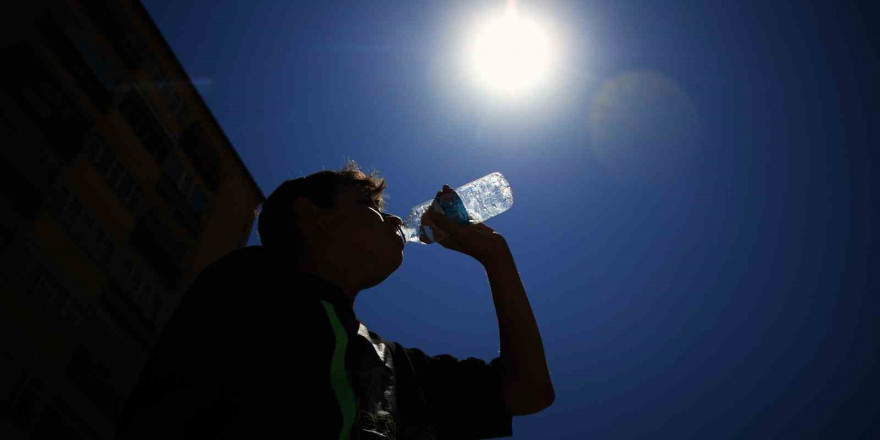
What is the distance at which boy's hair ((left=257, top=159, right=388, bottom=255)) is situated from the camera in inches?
103

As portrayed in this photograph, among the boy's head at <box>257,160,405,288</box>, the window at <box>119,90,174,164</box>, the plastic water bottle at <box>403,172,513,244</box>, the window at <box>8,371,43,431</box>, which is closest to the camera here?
the boy's head at <box>257,160,405,288</box>

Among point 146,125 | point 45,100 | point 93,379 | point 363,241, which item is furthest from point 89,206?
point 363,241

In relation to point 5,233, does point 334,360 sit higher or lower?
lower

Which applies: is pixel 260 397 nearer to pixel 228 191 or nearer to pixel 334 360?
pixel 334 360

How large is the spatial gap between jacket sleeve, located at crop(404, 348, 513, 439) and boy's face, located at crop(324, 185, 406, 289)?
431 mm

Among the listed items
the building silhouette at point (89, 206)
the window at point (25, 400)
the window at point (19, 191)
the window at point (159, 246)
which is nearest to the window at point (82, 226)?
the building silhouette at point (89, 206)

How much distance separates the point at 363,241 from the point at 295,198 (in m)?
0.51

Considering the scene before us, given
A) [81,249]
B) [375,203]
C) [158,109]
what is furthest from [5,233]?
[375,203]

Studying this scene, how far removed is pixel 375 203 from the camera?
3.01m

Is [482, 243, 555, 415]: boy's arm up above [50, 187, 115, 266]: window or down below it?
below

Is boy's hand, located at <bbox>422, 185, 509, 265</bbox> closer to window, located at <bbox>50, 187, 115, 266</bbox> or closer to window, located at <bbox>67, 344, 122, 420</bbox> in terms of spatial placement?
window, located at <bbox>67, 344, 122, 420</bbox>

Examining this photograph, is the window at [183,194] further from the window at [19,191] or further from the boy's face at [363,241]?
the boy's face at [363,241]

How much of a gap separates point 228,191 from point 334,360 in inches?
1041

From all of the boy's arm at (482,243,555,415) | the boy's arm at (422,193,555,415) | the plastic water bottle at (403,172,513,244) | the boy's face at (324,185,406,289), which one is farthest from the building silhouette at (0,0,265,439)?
the boy's arm at (482,243,555,415)
